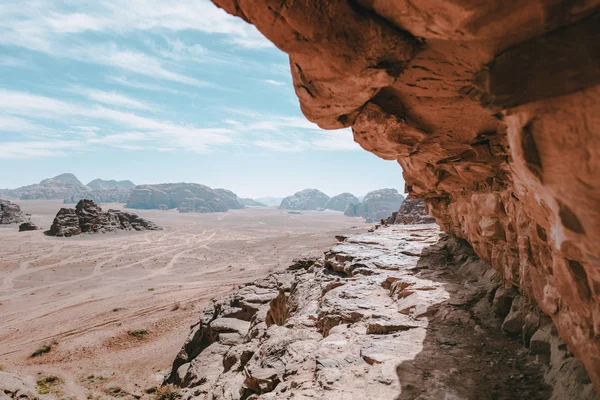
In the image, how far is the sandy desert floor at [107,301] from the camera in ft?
45.3

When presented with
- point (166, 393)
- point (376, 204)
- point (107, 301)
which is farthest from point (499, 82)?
point (376, 204)

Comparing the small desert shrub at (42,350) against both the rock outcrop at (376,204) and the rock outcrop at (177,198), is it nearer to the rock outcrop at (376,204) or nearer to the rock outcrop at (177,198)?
the rock outcrop at (376,204)

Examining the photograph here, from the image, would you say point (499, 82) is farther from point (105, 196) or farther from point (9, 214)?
point (105, 196)

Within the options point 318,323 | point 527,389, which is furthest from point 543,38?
point 318,323

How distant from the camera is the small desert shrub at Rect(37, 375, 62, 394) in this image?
11089mm

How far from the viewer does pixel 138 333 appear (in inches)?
659

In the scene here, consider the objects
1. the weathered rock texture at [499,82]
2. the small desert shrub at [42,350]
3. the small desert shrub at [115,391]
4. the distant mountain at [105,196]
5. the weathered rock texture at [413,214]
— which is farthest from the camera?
the distant mountain at [105,196]

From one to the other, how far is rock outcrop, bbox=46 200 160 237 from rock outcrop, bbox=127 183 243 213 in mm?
74987

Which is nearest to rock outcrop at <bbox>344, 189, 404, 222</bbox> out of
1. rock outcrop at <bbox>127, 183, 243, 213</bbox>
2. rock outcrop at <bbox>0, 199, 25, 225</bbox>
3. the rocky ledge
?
rock outcrop at <bbox>127, 183, 243, 213</bbox>

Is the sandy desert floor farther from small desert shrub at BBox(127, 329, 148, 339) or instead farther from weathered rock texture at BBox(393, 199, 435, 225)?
weathered rock texture at BBox(393, 199, 435, 225)

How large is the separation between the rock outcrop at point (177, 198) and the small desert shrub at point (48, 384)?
430 feet

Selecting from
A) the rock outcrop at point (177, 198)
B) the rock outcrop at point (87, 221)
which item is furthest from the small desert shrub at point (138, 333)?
the rock outcrop at point (177, 198)

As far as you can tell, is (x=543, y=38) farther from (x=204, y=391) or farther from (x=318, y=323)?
(x=204, y=391)

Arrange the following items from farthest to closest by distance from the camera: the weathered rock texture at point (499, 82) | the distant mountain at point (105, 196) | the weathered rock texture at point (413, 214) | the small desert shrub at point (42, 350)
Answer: the distant mountain at point (105, 196) < the weathered rock texture at point (413, 214) < the small desert shrub at point (42, 350) < the weathered rock texture at point (499, 82)
